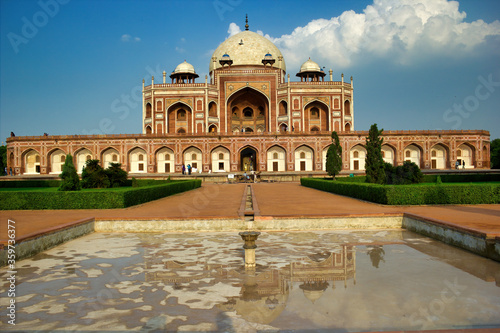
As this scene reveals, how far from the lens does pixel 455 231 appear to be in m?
6.24

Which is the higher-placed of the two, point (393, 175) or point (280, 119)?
point (280, 119)

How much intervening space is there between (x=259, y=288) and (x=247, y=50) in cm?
4090

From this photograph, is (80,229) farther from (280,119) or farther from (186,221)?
(280,119)

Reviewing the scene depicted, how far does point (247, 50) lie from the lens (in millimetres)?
42688

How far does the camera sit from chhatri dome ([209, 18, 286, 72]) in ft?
139

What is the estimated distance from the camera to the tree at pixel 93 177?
1512cm

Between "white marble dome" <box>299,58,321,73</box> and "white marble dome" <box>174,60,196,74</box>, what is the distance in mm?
11322

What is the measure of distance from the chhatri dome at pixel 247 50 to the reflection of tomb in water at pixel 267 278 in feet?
126

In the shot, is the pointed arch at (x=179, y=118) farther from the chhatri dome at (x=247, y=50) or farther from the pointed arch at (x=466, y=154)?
the pointed arch at (x=466, y=154)

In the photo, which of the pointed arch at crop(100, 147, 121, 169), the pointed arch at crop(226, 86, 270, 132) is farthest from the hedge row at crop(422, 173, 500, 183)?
the pointed arch at crop(100, 147, 121, 169)

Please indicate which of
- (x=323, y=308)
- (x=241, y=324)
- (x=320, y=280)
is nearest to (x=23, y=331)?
(x=241, y=324)

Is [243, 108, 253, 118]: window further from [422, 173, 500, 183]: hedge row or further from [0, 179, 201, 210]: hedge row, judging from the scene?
[0, 179, 201, 210]: hedge row

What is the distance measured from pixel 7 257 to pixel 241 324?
12.5 ft

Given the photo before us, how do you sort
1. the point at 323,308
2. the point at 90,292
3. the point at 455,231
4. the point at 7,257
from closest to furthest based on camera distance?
the point at 323,308 → the point at 90,292 → the point at 7,257 → the point at 455,231
